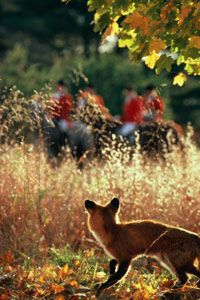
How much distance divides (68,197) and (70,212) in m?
0.28

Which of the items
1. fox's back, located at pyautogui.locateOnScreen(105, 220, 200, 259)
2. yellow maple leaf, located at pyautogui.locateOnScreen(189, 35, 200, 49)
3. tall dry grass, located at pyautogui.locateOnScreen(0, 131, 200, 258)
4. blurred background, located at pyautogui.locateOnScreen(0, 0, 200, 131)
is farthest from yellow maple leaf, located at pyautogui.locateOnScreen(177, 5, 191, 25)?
blurred background, located at pyautogui.locateOnScreen(0, 0, 200, 131)

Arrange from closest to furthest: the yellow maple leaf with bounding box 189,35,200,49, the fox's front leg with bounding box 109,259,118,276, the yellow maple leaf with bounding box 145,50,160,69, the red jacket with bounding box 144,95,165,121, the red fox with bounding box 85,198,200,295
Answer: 1. the yellow maple leaf with bounding box 189,35,200,49
2. the red fox with bounding box 85,198,200,295
3. the fox's front leg with bounding box 109,259,118,276
4. the yellow maple leaf with bounding box 145,50,160,69
5. the red jacket with bounding box 144,95,165,121

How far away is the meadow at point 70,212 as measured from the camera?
1006cm

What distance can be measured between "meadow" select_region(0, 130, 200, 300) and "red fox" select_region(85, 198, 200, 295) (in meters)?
0.40

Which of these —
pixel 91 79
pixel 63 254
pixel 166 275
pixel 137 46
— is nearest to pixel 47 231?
pixel 63 254

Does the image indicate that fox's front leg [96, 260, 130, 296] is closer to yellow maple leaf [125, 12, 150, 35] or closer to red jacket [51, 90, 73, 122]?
yellow maple leaf [125, 12, 150, 35]

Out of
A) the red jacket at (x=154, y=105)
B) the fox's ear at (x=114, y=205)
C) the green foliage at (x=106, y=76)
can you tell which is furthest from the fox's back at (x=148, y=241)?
the green foliage at (x=106, y=76)

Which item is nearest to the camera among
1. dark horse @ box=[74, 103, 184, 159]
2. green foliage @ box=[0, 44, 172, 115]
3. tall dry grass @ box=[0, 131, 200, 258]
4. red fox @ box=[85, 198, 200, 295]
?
red fox @ box=[85, 198, 200, 295]

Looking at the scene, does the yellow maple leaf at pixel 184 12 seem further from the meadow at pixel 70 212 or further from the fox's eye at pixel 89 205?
the meadow at pixel 70 212

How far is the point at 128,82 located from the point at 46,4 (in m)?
15.2

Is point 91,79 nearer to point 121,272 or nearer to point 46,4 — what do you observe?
point 46,4

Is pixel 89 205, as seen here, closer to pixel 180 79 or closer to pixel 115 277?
pixel 115 277

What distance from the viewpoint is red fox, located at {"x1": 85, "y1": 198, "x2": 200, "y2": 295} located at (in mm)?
9242

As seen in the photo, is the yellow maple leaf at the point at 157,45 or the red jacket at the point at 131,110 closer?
the yellow maple leaf at the point at 157,45
